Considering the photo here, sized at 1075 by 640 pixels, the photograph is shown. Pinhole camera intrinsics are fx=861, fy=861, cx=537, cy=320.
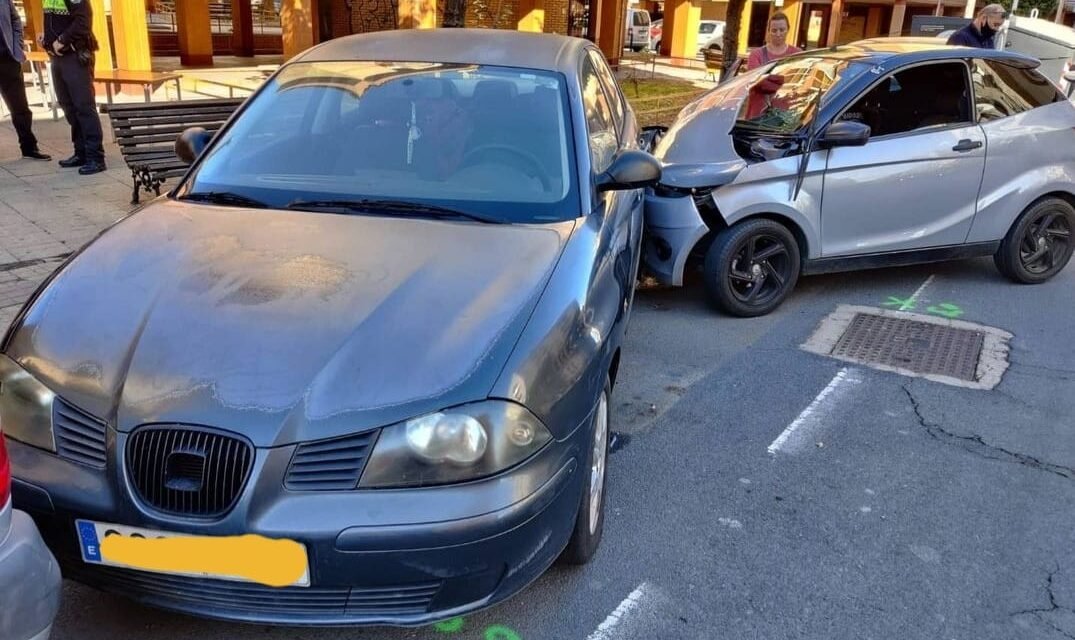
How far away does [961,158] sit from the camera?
5691 mm

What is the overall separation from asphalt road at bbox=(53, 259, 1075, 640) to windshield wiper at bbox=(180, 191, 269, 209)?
1444 millimetres

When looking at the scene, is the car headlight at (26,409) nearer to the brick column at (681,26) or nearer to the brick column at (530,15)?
the brick column at (530,15)

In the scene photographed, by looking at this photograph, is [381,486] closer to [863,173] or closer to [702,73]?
[863,173]

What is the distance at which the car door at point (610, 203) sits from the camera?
3203 mm

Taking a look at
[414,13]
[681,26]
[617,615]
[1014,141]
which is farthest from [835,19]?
[617,615]

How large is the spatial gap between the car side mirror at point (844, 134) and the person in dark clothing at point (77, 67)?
6578 mm

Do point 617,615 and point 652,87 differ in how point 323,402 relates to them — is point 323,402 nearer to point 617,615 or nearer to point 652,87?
point 617,615

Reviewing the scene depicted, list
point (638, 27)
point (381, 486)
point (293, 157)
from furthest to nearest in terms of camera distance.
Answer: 1. point (638, 27)
2. point (293, 157)
3. point (381, 486)

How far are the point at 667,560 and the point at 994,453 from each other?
1873mm

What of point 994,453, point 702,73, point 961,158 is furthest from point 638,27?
point 994,453

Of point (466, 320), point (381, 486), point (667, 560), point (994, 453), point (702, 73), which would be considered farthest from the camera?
point (702, 73)

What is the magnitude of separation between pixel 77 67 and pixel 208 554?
7.28 metres

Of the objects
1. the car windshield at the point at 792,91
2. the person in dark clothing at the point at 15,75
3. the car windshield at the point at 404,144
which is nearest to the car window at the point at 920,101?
the car windshield at the point at 792,91

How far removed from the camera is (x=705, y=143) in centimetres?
560
